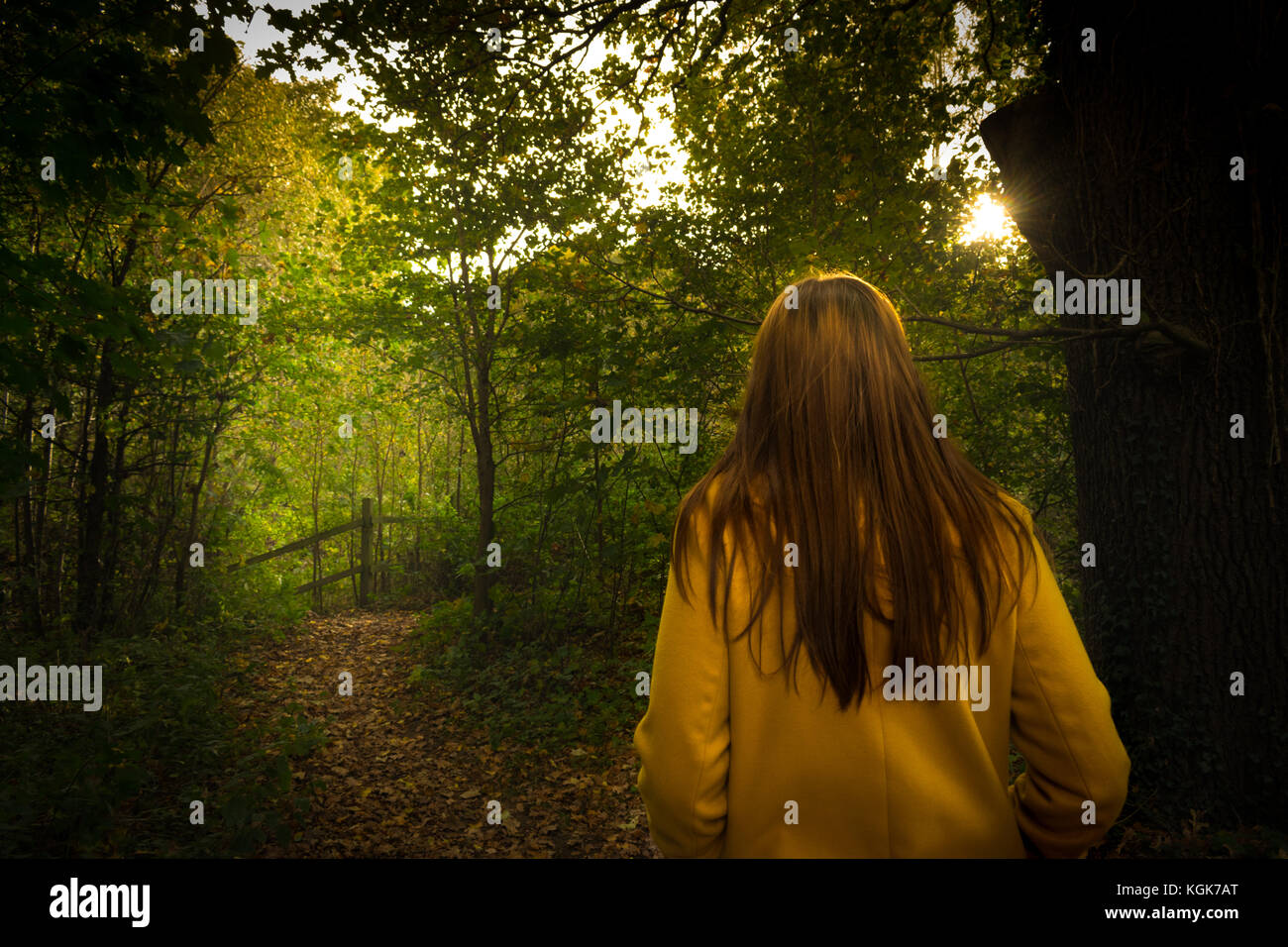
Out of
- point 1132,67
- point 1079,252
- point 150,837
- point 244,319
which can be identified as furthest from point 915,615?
point 244,319

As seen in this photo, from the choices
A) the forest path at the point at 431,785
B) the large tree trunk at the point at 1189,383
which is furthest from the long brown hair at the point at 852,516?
the forest path at the point at 431,785

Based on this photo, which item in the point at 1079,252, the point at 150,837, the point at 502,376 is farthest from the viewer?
the point at 502,376

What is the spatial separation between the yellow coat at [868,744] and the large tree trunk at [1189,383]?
263 cm

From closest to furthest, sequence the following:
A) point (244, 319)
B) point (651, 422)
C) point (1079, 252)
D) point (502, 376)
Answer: point (1079, 252), point (651, 422), point (244, 319), point (502, 376)

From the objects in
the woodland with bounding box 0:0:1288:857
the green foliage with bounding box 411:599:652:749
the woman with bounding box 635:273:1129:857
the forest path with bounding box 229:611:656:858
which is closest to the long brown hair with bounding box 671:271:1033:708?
the woman with bounding box 635:273:1129:857

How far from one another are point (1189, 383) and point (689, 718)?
3.60 meters

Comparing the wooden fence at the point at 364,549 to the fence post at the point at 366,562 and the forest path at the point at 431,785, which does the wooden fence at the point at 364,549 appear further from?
the forest path at the point at 431,785

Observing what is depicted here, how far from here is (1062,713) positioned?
51.0 inches

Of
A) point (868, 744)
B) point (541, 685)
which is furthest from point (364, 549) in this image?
point (868, 744)

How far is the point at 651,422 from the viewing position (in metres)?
7.08

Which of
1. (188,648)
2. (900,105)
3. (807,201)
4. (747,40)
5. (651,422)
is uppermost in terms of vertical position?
(747,40)

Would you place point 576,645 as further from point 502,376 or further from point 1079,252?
point 1079,252

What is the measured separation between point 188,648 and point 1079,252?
9.15 meters

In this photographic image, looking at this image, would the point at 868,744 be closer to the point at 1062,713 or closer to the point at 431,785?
the point at 1062,713
